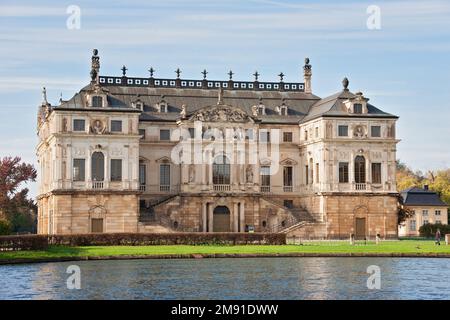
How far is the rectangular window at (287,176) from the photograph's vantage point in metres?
96.6

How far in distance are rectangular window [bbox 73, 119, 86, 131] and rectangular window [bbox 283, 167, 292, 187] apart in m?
21.2

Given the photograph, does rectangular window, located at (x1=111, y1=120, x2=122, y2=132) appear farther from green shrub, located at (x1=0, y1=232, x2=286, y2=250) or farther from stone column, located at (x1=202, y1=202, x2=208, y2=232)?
green shrub, located at (x1=0, y1=232, x2=286, y2=250)

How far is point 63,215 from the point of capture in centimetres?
8631

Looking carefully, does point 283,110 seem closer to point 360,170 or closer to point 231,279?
point 360,170

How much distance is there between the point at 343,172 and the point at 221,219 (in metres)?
12.5

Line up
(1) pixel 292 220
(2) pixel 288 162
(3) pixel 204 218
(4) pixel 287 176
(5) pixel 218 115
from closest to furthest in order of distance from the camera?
(1) pixel 292 220, (3) pixel 204 218, (5) pixel 218 115, (4) pixel 287 176, (2) pixel 288 162

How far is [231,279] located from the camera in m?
45.9

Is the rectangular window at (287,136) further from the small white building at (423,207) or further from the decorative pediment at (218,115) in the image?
the small white building at (423,207)

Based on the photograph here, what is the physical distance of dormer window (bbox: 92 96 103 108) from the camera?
88562mm

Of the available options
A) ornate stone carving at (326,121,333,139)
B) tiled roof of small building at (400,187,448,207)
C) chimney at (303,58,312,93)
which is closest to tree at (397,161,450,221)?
tiled roof of small building at (400,187,448,207)

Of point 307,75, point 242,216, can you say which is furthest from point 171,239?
point 307,75
